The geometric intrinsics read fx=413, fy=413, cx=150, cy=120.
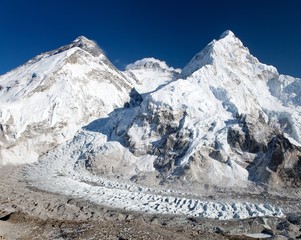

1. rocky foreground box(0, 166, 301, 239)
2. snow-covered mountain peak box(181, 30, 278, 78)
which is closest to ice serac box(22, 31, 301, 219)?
rocky foreground box(0, 166, 301, 239)

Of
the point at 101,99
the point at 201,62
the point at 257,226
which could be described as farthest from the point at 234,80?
the point at 257,226

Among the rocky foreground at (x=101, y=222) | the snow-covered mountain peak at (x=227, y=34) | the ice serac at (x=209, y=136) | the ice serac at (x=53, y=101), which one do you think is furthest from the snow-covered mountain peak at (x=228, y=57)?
the rocky foreground at (x=101, y=222)

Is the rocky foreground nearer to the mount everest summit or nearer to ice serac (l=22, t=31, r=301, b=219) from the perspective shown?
Answer: ice serac (l=22, t=31, r=301, b=219)

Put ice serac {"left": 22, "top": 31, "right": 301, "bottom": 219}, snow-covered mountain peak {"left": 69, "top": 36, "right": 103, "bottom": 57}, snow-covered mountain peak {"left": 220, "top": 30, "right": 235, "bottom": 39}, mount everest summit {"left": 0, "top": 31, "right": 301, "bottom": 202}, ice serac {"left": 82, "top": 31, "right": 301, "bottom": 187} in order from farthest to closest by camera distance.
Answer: snow-covered mountain peak {"left": 220, "top": 30, "right": 235, "bottom": 39} → snow-covered mountain peak {"left": 69, "top": 36, "right": 103, "bottom": 57} → mount everest summit {"left": 0, "top": 31, "right": 301, "bottom": 202} → ice serac {"left": 82, "top": 31, "right": 301, "bottom": 187} → ice serac {"left": 22, "top": 31, "right": 301, "bottom": 219}

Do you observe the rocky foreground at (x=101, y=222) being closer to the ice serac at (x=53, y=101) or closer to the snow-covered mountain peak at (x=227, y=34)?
the ice serac at (x=53, y=101)

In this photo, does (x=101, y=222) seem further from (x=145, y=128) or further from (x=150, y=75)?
(x=150, y=75)

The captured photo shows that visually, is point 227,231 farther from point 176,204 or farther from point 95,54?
point 95,54

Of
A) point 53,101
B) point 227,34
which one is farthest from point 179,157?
point 227,34
